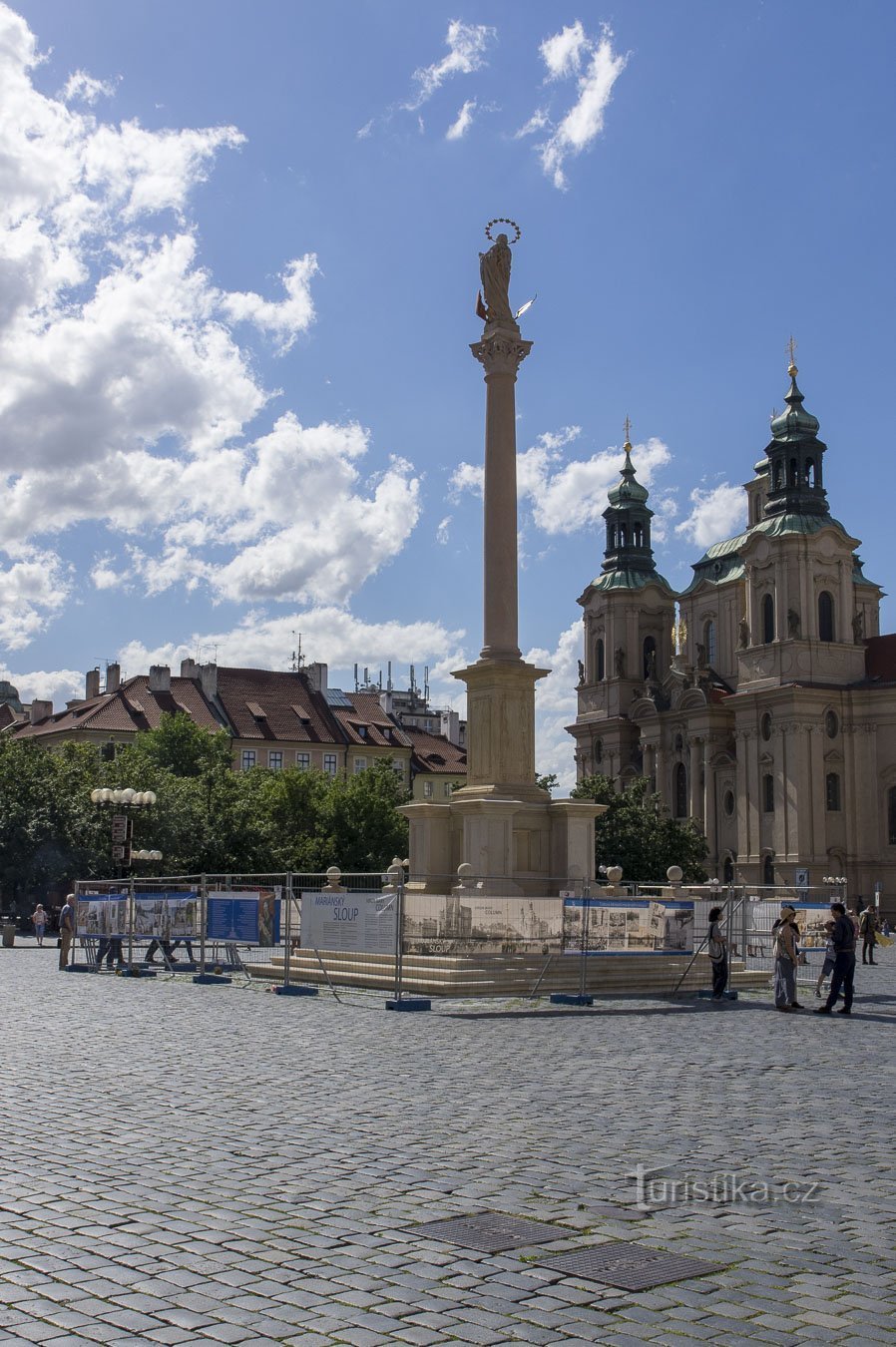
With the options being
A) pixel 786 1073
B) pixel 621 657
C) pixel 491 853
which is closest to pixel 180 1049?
pixel 786 1073

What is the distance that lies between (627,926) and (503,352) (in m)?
14.2

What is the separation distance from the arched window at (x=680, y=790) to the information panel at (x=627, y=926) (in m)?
72.4

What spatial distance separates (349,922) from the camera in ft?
79.5

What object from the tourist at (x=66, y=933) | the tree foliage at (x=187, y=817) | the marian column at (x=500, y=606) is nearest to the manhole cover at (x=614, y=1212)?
the marian column at (x=500, y=606)

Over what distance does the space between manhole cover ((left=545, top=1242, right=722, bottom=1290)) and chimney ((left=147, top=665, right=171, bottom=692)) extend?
3771 inches

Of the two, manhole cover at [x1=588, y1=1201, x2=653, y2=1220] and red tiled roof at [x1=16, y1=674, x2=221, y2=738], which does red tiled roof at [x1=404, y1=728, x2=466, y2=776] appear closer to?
red tiled roof at [x1=16, y1=674, x2=221, y2=738]

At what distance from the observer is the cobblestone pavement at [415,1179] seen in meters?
6.25

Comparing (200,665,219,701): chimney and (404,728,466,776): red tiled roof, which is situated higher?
(200,665,219,701): chimney

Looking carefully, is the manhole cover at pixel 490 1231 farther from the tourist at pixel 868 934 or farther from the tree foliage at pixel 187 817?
the tree foliage at pixel 187 817

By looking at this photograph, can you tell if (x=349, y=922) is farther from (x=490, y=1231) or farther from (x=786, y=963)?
(x=490, y=1231)

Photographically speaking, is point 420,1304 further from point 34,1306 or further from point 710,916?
point 710,916

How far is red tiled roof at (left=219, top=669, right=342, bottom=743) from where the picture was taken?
10119 centimetres

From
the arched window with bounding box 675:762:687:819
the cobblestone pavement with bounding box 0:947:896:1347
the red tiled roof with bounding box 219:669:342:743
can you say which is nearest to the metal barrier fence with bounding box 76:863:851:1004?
the cobblestone pavement with bounding box 0:947:896:1347

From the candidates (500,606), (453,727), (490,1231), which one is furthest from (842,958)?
(453,727)
